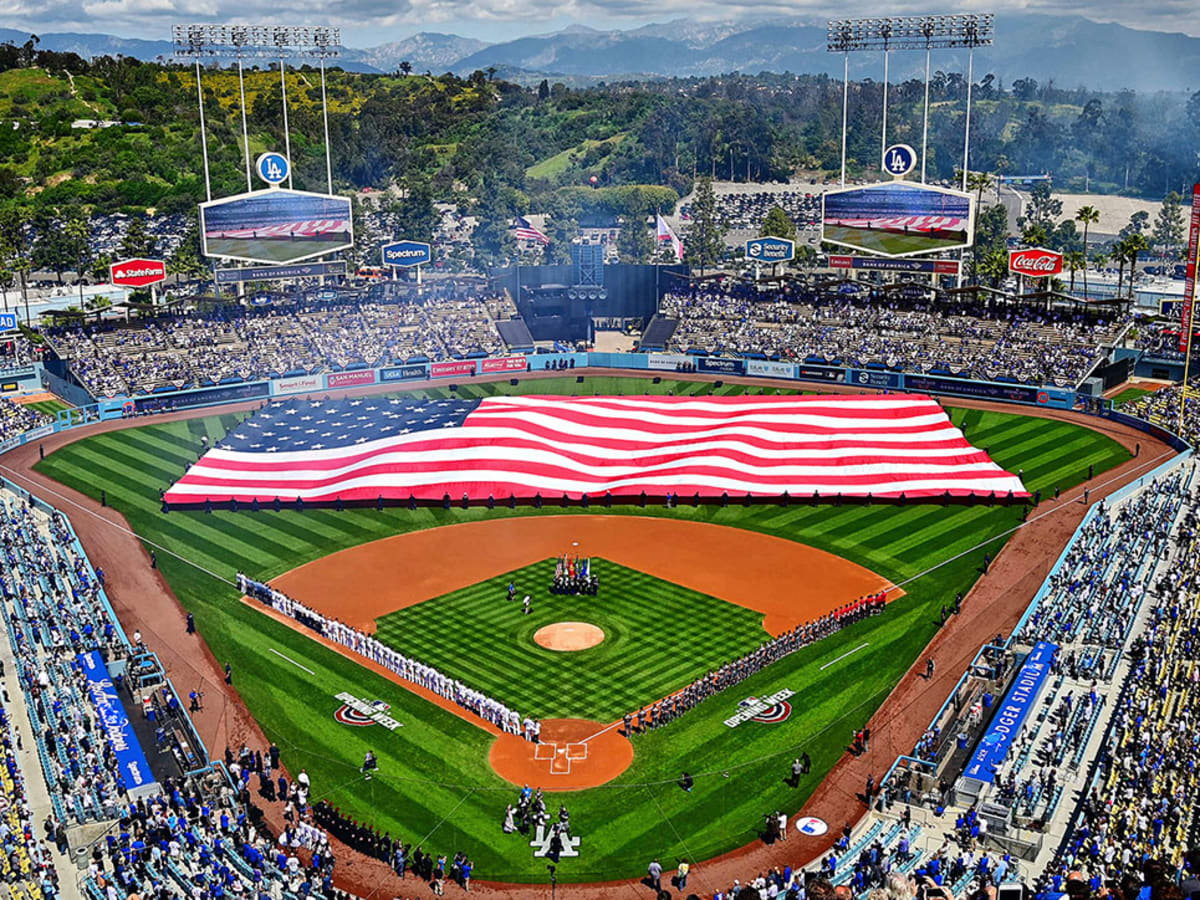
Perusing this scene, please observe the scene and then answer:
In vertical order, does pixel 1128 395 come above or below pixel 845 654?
above

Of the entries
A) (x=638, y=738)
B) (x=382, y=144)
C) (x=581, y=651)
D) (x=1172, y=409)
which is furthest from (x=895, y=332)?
(x=382, y=144)

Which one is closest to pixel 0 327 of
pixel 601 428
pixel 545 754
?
pixel 601 428

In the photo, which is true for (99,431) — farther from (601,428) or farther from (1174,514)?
(1174,514)

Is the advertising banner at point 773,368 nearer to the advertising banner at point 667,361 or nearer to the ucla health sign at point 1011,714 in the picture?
the advertising banner at point 667,361

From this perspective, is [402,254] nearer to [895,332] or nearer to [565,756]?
[895,332]

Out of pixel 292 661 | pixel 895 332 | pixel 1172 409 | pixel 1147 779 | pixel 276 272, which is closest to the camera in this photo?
pixel 1147 779

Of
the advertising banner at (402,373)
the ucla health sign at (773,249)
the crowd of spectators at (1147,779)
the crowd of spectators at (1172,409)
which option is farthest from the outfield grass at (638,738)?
the ucla health sign at (773,249)

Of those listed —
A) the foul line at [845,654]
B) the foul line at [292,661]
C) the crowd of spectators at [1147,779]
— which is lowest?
the foul line at [845,654]
